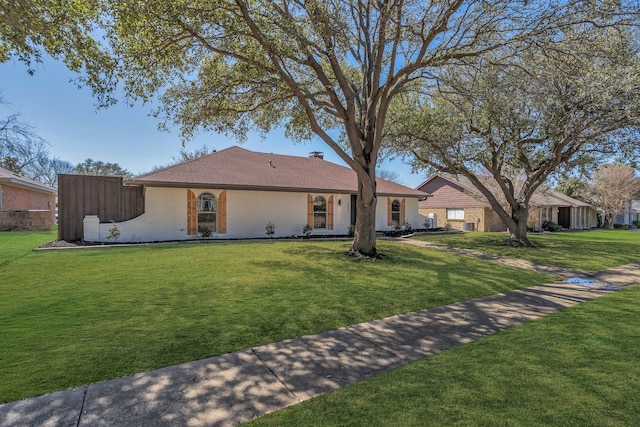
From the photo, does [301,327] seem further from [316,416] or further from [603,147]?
[603,147]

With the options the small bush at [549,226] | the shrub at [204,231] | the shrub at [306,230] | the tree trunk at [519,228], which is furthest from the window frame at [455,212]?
the shrub at [204,231]

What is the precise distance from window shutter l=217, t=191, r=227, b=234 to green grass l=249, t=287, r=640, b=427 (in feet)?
41.2

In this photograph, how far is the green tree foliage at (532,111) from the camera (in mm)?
9719

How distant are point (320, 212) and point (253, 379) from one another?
1485 cm

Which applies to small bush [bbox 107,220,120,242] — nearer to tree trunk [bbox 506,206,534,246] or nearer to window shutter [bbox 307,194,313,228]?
window shutter [bbox 307,194,313,228]

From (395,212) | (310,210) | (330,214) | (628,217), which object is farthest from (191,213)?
(628,217)

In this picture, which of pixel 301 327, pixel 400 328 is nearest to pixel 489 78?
pixel 400 328

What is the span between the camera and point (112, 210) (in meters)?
13.6

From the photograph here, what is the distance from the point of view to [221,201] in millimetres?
14836

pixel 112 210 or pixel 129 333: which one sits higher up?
pixel 112 210

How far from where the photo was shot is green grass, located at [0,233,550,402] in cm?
355

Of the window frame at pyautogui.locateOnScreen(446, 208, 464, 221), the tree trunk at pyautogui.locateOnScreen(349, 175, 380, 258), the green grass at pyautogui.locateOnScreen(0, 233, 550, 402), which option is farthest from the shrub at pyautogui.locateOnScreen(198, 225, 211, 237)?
the window frame at pyautogui.locateOnScreen(446, 208, 464, 221)

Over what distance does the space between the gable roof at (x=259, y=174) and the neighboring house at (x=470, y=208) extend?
25.9ft

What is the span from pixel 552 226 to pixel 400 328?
3470 centimetres
